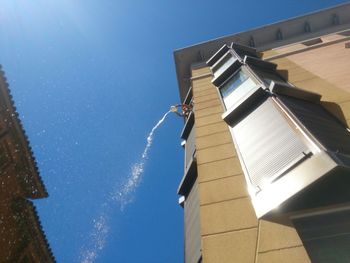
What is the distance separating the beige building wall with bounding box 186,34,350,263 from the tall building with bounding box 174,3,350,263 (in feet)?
0.05

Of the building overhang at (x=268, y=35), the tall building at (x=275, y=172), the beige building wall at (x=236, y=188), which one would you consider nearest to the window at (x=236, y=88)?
the tall building at (x=275, y=172)

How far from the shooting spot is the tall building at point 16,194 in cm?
1273

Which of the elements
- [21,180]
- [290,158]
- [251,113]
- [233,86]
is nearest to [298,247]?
[290,158]

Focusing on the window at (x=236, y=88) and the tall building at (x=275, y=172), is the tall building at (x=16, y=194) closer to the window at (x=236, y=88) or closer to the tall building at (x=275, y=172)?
the tall building at (x=275, y=172)

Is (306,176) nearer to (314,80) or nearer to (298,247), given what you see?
(298,247)

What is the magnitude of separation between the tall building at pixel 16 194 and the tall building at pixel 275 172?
7.40 metres

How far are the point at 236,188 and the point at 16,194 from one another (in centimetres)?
1127

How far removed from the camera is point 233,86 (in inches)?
404

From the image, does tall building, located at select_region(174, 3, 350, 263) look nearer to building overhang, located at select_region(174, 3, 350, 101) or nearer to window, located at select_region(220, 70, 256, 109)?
window, located at select_region(220, 70, 256, 109)

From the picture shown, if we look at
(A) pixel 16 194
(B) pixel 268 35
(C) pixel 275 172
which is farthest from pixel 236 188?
(B) pixel 268 35

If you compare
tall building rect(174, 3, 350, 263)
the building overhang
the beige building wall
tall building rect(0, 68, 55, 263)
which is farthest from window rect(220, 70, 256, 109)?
the building overhang

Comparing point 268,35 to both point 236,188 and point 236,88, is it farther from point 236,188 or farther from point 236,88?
point 236,188

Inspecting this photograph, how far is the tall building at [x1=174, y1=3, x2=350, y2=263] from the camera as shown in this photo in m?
3.88

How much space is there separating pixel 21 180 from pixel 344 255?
1351 centimetres
